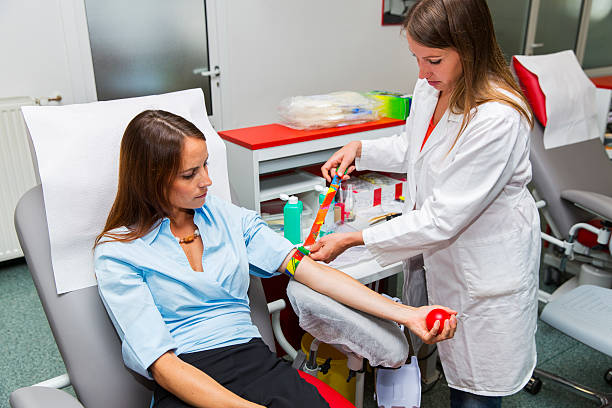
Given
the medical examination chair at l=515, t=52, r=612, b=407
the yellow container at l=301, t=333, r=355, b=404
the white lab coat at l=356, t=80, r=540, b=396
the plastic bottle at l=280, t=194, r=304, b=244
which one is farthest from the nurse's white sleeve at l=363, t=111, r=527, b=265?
the medical examination chair at l=515, t=52, r=612, b=407

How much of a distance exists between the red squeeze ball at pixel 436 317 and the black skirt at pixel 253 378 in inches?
11.5

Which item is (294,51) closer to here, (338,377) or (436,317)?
(338,377)

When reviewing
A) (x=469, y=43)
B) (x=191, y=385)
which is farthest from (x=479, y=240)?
(x=191, y=385)

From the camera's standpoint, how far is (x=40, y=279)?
3.92 feet

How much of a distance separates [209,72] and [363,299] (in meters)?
2.16

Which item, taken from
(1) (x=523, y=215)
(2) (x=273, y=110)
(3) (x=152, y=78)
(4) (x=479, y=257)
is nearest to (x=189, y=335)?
(4) (x=479, y=257)

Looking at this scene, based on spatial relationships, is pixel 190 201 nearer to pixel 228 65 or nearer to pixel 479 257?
pixel 479 257

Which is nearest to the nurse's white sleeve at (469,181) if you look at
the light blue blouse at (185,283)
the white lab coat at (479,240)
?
the white lab coat at (479,240)

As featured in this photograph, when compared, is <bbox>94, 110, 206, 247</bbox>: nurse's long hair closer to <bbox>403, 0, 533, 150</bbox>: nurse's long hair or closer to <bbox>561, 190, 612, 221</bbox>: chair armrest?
<bbox>403, 0, 533, 150</bbox>: nurse's long hair

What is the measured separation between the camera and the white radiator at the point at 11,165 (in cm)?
250

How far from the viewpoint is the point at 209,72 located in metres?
3.05

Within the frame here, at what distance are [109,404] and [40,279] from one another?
0.32 metres

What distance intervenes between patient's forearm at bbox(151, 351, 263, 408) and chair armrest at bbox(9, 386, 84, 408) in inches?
6.5

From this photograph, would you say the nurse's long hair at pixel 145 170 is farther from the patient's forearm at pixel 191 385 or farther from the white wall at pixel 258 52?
the white wall at pixel 258 52
